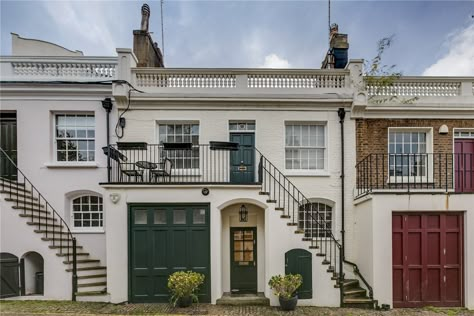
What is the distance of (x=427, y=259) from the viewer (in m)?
8.75

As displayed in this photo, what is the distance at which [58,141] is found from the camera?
34.8ft

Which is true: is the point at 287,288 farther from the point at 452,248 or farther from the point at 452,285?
the point at 452,248

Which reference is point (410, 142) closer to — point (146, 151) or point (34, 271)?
point (146, 151)

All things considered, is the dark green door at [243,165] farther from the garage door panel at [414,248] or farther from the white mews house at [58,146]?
the garage door panel at [414,248]

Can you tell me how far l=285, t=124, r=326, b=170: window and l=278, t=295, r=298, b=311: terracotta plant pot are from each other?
4320mm

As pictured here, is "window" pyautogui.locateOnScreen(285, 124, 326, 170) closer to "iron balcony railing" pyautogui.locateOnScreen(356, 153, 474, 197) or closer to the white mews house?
"iron balcony railing" pyautogui.locateOnScreen(356, 153, 474, 197)

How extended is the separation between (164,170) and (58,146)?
416cm

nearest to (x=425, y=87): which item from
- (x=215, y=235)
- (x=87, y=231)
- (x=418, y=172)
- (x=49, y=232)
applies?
(x=418, y=172)

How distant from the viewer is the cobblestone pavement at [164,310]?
8.04 metres

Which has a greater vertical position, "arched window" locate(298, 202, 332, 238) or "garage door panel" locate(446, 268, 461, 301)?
"arched window" locate(298, 202, 332, 238)

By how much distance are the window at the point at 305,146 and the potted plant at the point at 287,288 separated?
381 cm

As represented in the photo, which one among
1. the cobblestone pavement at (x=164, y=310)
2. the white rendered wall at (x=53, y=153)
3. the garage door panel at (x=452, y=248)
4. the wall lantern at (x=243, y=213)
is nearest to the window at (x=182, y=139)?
the white rendered wall at (x=53, y=153)

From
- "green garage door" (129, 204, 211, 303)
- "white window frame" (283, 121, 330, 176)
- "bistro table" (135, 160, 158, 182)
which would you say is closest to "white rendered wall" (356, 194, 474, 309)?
"white window frame" (283, 121, 330, 176)

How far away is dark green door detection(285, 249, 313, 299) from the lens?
875 centimetres
